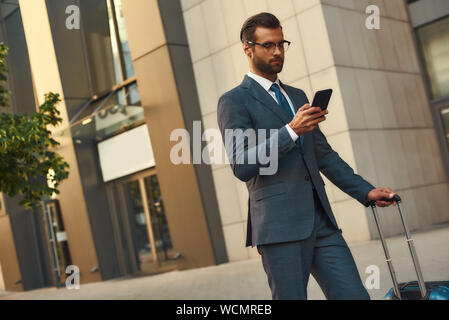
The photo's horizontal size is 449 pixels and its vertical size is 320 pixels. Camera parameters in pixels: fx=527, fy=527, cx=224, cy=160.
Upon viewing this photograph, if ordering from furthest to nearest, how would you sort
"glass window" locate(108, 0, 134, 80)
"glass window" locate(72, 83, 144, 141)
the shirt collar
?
"glass window" locate(108, 0, 134, 80)
"glass window" locate(72, 83, 144, 141)
the shirt collar

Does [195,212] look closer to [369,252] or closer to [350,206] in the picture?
[350,206]

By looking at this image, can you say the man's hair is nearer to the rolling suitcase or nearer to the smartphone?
the smartphone

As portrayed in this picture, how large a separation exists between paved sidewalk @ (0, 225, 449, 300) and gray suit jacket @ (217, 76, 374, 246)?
3.30m

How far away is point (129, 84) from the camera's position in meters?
13.8

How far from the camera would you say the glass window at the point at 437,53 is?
1202cm

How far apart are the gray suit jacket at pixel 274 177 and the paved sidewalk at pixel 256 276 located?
130 inches

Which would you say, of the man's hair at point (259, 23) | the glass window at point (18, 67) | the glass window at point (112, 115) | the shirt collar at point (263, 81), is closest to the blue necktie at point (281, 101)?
the shirt collar at point (263, 81)

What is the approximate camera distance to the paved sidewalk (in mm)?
6387

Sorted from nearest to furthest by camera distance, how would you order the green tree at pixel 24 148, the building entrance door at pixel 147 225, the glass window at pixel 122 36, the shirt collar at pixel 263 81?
the shirt collar at pixel 263 81 < the green tree at pixel 24 148 < the glass window at pixel 122 36 < the building entrance door at pixel 147 225

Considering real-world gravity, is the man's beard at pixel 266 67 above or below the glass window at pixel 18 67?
below

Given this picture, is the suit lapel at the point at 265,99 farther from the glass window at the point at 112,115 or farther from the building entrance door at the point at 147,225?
the building entrance door at the point at 147,225

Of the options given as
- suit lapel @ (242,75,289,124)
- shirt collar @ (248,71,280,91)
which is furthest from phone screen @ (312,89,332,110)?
shirt collar @ (248,71,280,91)

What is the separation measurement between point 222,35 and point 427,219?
19.9 feet

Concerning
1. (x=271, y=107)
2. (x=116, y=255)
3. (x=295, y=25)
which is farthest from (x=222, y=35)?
(x=271, y=107)
